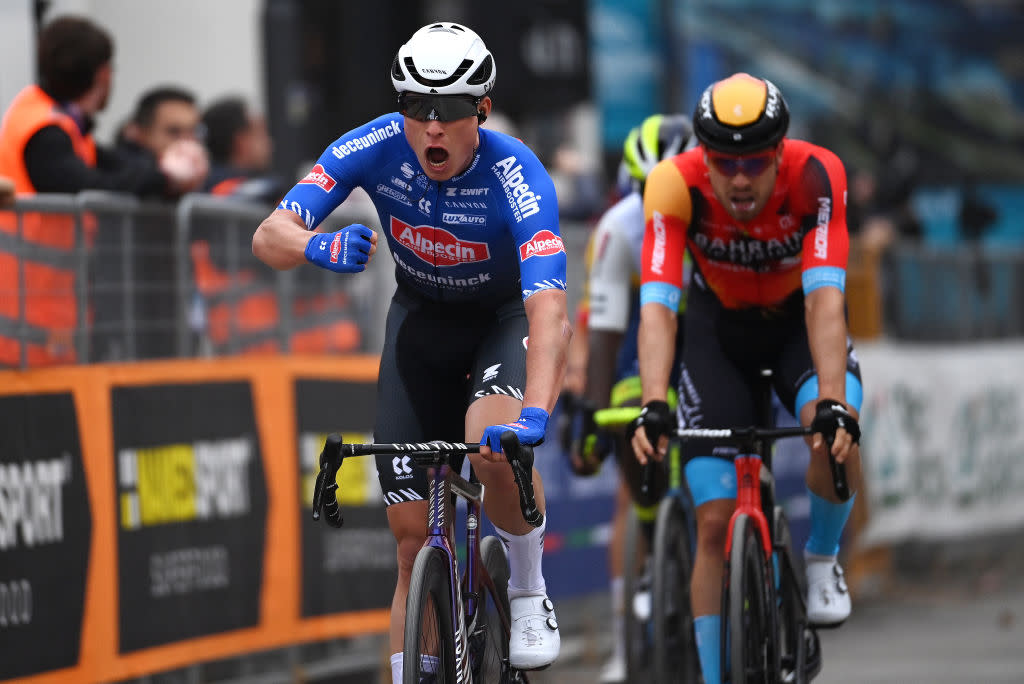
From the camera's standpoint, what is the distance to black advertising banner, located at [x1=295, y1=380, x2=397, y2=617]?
8859 millimetres

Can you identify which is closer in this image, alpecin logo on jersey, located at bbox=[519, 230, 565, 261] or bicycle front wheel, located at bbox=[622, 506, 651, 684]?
alpecin logo on jersey, located at bbox=[519, 230, 565, 261]

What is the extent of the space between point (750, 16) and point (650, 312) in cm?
2031

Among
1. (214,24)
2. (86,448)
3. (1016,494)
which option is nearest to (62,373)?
(86,448)

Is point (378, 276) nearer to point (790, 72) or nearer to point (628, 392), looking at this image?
point (628, 392)

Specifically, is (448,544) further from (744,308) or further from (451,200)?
(744,308)

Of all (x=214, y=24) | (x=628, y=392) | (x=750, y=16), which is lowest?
(x=628, y=392)

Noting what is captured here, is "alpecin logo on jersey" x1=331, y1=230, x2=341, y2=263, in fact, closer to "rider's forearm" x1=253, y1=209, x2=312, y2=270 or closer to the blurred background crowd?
"rider's forearm" x1=253, y1=209, x2=312, y2=270

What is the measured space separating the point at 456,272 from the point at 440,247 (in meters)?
0.11

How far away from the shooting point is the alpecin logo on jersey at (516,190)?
239 inches

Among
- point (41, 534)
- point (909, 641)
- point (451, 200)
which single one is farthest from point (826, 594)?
point (909, 641)

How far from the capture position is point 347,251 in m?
5.40

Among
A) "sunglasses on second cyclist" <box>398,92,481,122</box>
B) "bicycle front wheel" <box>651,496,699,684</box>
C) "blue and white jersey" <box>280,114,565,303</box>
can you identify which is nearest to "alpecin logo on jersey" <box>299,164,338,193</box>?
"blue and white jersey" <box>280,114,565,303</box>

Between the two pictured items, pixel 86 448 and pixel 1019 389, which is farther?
pixel 1019 389

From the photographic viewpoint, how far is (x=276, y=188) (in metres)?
9.61
